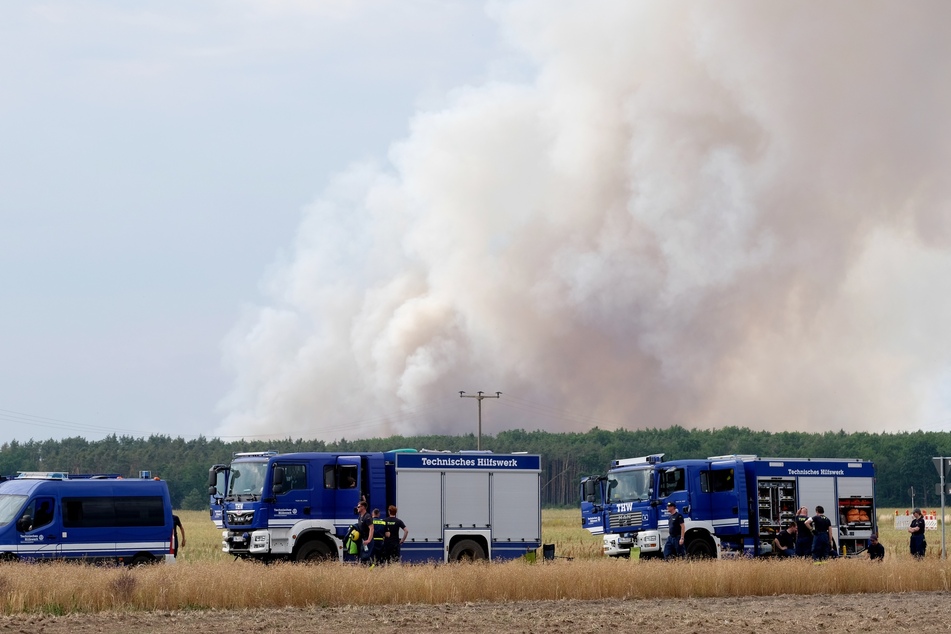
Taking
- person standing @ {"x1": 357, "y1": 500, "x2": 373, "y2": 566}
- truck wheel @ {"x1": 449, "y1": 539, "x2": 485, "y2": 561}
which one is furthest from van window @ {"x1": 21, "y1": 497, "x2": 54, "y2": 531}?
truck wheel @ {"x1": 449, "y1": 539, "x2": 485, "y2": 561}

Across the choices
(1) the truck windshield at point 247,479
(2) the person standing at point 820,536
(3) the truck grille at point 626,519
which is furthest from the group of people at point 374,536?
(2) the person standing at point 820,536

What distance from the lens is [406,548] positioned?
3259 cm

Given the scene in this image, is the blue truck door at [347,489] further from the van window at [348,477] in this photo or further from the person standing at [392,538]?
the person standing at [392,538]

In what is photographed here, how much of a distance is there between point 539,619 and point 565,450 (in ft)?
424

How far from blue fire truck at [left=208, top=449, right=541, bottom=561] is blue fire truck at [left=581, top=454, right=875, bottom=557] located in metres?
3.44

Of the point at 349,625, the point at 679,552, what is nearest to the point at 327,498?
the point at 679,552

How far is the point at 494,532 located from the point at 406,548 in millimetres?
2397

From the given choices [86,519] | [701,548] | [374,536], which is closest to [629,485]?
[701,548]

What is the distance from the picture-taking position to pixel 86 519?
29.6 metres

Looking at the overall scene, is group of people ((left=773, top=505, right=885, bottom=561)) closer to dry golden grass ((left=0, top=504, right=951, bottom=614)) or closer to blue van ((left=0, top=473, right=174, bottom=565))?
dry golden grass ((left=0, top=504, right=951, bottom=614))

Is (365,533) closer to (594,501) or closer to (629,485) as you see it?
(629,485)

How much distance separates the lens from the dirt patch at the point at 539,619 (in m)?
19.6

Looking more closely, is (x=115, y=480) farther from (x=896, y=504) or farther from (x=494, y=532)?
(x=896, y=504)

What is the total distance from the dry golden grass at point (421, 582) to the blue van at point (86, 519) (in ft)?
12.2
